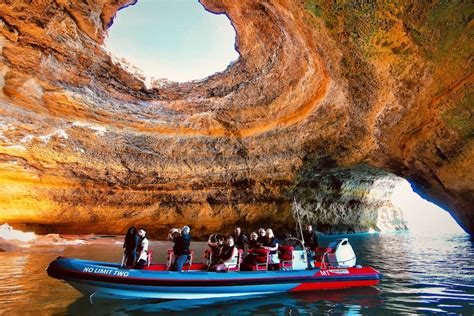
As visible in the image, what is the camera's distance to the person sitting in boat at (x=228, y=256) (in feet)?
26.8

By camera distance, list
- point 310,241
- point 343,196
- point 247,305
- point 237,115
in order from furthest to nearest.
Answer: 1. point 343,196
2. point 237,115
3. point 310,241
4. point 247,305

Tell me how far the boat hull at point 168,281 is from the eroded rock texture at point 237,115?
25.6 feet

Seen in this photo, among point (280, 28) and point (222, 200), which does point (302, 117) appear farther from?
point (222, 200)

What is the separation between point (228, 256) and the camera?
825 cm

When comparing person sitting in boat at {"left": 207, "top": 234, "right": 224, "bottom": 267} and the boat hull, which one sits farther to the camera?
person sitting in boat at {"left": 207, "top": 234, "right": 224, "bottom": 267}

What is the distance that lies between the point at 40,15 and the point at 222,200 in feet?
52.8

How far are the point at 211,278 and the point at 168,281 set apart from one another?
38.9 inches

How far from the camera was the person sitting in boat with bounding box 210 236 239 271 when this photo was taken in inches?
321

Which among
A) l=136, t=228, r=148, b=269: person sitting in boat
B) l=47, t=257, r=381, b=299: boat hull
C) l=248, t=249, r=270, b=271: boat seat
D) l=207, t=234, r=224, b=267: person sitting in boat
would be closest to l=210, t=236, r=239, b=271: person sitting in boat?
l=207, t=234, r=224, b=267: person sitting in boat

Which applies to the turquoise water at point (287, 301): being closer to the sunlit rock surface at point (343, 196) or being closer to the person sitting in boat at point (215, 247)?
the person sitting in boat at point (215, 247)

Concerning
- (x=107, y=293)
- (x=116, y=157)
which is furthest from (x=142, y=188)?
(x=107, y=293)

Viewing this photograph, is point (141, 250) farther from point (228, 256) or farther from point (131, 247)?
point (228, 256)

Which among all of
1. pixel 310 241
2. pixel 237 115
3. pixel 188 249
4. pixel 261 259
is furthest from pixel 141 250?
pixel 237 115

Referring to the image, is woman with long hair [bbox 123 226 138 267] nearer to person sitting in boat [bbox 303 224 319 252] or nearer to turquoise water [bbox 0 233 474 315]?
turquoise water [bbox 0 233 474 315]
